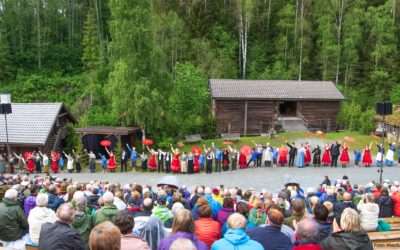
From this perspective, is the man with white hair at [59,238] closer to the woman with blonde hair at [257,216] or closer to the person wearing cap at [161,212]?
the person wearing cap at [161,212]

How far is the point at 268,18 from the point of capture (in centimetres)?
5009

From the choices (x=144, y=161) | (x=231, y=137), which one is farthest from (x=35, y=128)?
(x=231, y=137)

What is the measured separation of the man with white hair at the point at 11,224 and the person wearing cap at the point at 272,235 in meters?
4.42

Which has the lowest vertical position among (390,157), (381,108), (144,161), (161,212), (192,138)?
(144,161)

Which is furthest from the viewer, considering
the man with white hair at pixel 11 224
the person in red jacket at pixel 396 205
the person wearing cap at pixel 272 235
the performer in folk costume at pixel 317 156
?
the performer in folk costume at pixel 317 156

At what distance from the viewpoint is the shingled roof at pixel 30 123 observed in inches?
969

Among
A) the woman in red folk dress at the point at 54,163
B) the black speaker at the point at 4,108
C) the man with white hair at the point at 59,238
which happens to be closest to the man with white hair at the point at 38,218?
the man with white hair at the point at 59,238

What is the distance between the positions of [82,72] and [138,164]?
27.5 meters

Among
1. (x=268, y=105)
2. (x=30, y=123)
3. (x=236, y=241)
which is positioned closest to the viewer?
(x=236, y=241)

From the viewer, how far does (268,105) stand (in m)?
32.9

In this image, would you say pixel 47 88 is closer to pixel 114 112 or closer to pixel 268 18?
pixel 114 112

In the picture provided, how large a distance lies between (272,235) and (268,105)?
27.8m

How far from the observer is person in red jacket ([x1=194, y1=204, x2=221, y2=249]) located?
6.57 meters

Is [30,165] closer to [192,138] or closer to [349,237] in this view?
[192,138]
